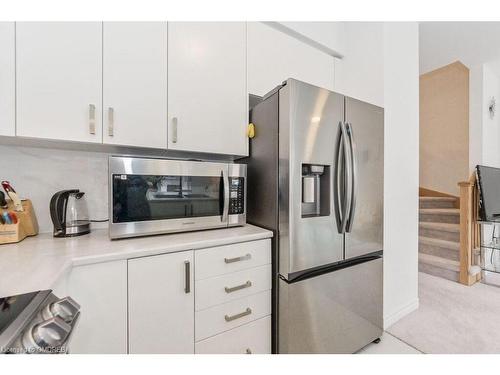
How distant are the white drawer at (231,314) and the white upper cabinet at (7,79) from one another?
44.1 inches

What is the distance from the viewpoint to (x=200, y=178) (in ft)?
4.12

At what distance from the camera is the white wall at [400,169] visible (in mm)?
1669

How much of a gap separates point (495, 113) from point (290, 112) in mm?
4016

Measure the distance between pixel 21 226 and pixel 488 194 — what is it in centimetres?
401

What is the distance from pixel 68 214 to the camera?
1.17 meters


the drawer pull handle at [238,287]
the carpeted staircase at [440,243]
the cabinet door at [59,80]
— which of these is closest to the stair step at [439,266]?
the carpeted staircase at [440,243]

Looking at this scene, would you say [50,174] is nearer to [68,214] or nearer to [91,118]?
[68,214]

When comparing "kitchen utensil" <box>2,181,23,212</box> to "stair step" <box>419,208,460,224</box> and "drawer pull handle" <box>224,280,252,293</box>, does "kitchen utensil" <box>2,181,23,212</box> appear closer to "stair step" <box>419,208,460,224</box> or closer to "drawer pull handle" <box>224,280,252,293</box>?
"drawer pull handle" <box>224,280,252,293</box>

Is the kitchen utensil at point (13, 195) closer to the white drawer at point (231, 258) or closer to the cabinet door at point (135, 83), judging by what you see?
the cabinet door at point (135, 83)

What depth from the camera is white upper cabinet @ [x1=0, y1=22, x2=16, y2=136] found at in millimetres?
904

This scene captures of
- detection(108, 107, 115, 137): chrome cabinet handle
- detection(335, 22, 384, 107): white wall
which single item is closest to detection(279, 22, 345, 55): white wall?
detection(335, 22, 384, 107): white wall

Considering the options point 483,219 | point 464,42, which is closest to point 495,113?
point 464,42

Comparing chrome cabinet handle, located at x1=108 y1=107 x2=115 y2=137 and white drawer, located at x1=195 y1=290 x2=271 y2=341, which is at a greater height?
chrome cabinet handle, located at x1=108 y1=107 x2=115 y2=137
